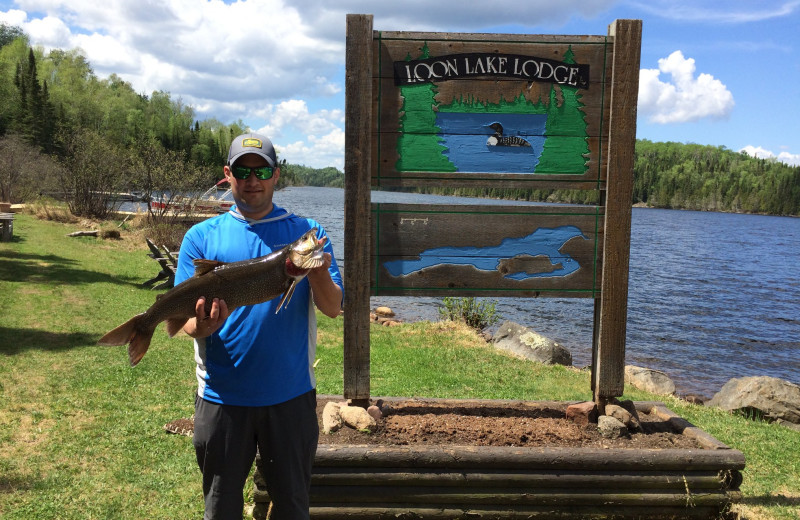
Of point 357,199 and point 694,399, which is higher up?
point 357,199

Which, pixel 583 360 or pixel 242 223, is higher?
pixel 242 223

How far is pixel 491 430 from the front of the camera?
443 centimetres

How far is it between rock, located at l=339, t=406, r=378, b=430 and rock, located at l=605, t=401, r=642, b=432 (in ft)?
5.89

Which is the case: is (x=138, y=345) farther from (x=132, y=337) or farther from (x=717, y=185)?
(x=717, y=185)

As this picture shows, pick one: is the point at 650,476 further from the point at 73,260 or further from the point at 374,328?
the point at 73,260

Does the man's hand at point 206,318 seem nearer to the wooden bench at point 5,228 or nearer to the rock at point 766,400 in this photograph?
the rock at point 766,400

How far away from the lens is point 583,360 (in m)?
13.2

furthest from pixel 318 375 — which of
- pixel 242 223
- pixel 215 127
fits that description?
pixel 215 127

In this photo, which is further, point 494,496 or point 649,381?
point 649,381

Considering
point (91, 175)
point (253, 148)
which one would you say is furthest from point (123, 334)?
point (91, 175)

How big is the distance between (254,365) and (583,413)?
299 cm

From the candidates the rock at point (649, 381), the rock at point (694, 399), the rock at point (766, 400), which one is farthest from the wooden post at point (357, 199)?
the rock at point (694, 399)

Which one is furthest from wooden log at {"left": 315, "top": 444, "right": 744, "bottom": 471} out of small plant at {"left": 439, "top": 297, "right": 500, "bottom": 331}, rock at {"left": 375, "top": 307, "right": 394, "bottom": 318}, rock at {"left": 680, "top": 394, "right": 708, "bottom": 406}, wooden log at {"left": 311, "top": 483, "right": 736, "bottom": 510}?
rock at {"left": 375, "top": 307, "right": 394, "bottom": 318}

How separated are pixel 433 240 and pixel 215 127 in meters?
116
